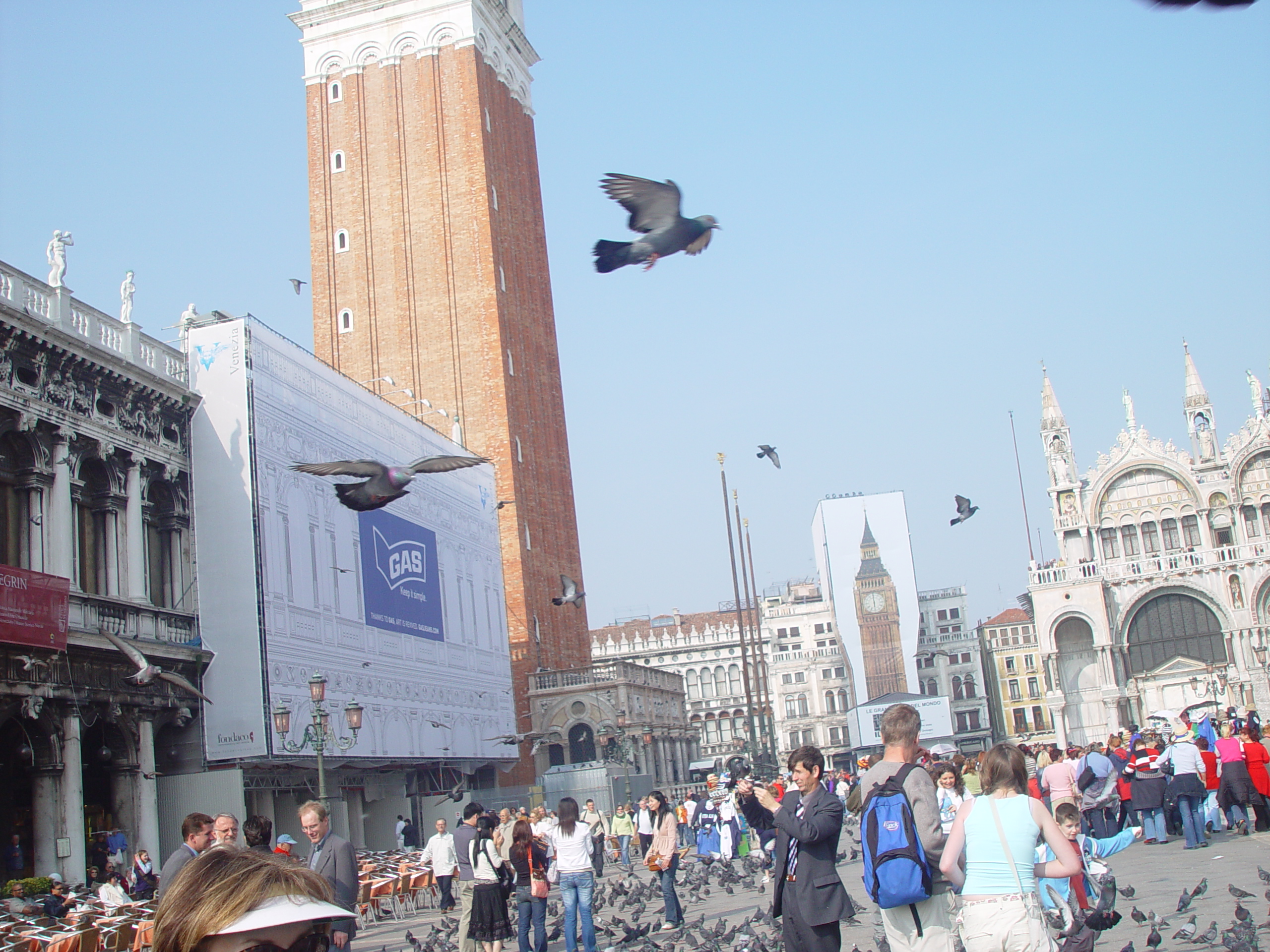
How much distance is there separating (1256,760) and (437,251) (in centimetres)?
3576

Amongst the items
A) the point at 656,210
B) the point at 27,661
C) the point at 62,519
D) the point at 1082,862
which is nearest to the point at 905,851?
the point at 1082,862

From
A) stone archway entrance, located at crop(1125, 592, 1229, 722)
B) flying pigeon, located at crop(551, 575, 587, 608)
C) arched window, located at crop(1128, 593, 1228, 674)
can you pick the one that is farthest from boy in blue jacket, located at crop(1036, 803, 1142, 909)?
arched window, located at crop(1128, 593, 1228, 674)

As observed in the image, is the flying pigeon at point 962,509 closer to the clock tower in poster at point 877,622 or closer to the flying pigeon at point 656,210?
the flying pigeon at point 656,210

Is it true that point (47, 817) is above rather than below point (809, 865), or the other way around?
above

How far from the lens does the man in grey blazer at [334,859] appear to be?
6840 mm

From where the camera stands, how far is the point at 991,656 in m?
83.2

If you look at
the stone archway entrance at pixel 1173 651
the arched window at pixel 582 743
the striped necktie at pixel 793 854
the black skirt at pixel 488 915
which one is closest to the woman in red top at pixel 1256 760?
the black skirt at pixel 488 915

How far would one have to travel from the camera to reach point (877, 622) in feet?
245

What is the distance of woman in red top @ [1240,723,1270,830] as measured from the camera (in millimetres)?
14953

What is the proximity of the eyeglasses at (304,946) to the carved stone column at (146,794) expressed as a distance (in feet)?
71.4

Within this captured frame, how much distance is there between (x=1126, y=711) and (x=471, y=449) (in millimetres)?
26514

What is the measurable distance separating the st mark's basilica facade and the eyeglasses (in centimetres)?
5032

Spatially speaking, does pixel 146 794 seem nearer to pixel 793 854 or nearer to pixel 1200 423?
pixel 793 854

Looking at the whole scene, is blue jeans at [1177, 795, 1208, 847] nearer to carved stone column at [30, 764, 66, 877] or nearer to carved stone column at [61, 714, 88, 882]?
carved stone column at [61, 714, 88, 882]
